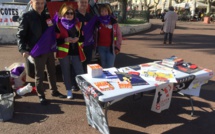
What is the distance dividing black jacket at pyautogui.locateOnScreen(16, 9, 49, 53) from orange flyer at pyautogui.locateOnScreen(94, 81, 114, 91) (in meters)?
1.49

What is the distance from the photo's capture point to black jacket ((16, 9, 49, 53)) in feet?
13.7

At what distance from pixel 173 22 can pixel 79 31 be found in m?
8.35

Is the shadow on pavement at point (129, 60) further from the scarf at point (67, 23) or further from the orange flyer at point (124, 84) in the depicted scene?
the orange flyer at point (124, 84)

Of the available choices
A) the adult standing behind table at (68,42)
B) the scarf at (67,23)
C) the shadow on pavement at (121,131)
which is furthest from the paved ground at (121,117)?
the scarf at (67,23)

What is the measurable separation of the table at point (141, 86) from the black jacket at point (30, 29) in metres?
1.14

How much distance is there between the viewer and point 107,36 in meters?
5.12

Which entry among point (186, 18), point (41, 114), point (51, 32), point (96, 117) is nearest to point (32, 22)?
point (51, 32)

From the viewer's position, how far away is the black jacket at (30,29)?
4.17 m

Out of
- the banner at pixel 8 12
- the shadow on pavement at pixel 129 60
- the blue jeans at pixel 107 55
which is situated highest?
the banner at pixel 8 12

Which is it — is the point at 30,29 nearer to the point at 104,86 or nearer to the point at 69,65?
the point at 69,65

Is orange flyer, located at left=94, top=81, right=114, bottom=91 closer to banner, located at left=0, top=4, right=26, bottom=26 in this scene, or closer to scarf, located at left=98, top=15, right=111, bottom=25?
scarf, located at left=98, top=15, right=111, bottom=25

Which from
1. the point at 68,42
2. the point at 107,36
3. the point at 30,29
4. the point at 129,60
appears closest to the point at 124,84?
the point at 68,42

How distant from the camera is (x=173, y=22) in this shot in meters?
12.0

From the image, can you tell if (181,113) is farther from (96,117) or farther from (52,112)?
(52,112)
